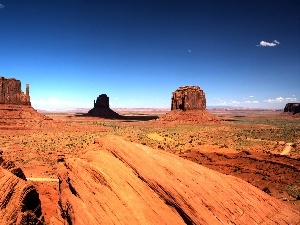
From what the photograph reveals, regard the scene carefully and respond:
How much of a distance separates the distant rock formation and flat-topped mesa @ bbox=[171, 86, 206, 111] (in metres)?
52.8

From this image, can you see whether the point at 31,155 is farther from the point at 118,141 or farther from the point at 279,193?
the point at 279,193

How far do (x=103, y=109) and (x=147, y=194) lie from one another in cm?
13235

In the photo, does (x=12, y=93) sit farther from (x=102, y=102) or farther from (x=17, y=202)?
(x=102, y=102)

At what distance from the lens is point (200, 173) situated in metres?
10.9

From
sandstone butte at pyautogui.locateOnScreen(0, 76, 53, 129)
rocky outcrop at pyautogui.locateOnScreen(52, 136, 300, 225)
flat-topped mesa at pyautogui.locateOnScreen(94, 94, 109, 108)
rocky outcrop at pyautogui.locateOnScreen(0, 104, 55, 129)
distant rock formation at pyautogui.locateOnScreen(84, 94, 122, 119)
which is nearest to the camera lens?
rocky outcrop at pyautogui.locateOnScreen(52, 136, 300, 225)

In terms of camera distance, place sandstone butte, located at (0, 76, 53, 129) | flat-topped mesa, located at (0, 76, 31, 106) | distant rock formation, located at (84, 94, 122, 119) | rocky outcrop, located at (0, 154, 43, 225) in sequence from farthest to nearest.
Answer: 1. distant rock formation, located at (84, 94, 122, 119)
2. flat-topped mesa, located at (0, 76, 31, 106)
3. sandstone butte, located at (0, 76, 53, 129)
4. rocky outcrop, located at (0, 154, 43, 225)

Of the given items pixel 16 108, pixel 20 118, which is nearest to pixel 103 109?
pixel 16 108

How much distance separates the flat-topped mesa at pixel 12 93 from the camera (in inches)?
2456

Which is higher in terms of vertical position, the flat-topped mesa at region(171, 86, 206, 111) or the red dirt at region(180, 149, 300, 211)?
the flat-topped mesa at region(171, 86, 206, 111)

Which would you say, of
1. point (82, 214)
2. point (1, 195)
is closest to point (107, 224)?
point (82, 214)

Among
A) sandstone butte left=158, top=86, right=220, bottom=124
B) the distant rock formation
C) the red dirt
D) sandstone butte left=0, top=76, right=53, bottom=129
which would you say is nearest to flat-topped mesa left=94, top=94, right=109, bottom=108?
the distant rock formation

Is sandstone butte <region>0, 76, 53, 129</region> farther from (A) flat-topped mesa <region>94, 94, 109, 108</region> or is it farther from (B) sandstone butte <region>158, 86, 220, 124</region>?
(A) flat-topped mesa <region>94, 94, 109, 108</region>

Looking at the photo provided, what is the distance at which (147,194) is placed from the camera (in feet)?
29.4

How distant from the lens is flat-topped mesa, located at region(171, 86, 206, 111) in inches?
3442
